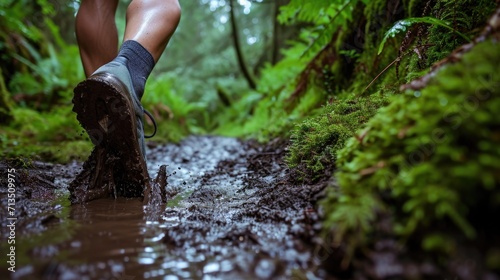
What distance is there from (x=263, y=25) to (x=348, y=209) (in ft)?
51.3

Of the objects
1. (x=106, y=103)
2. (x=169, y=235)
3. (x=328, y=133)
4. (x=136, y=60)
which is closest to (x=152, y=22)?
(x=136, y=60)

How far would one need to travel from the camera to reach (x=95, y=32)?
8.61 ft

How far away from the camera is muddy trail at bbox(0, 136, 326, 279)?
1.02 meters

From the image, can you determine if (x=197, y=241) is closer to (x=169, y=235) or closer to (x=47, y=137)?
(x=169, y=235)

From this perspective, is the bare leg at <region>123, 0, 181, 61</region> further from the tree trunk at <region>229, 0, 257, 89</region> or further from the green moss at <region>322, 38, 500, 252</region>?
the tree trunk at <region>229, 0, 257, 89</region>

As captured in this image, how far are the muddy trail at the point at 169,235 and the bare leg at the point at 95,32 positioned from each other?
1.07 m

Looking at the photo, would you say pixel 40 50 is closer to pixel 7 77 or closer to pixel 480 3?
pixel 7 77

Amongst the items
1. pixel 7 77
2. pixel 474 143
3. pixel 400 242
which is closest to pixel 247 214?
pixel 400 242

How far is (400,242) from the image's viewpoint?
914 mm

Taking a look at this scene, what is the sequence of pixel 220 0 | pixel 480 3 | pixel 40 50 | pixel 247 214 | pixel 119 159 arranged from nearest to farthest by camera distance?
pixel 247 214 → pixel 480 3 → pixel 119 159 → pixel 40 50 → pixel 220 0

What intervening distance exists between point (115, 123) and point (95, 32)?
4.05ft

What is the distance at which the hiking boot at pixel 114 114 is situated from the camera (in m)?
1.76

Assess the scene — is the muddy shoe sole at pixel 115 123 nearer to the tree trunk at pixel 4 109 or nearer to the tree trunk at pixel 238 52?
the tree trunk at pixel 4 109

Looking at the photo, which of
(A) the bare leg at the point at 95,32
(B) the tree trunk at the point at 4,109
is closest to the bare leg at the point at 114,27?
(A) the bare leg at the point at 95,32
